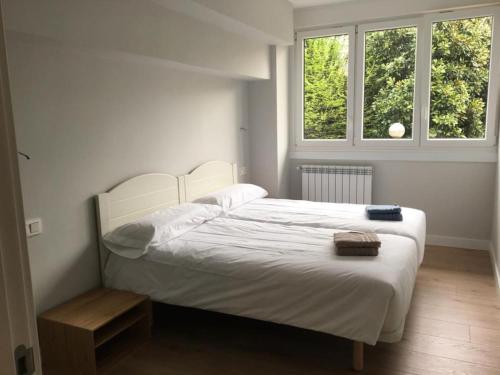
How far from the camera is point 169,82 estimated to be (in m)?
3.57

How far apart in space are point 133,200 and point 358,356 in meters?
1.87

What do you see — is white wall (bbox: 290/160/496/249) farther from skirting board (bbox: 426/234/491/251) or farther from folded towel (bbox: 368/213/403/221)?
folded towel (bbox: 368/213/403/221)

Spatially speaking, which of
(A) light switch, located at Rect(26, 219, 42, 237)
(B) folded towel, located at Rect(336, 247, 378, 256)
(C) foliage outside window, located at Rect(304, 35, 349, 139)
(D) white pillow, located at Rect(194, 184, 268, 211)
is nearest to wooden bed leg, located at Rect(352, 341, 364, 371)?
(B) folded towel, located at Rect(336, 247, 378, 256)

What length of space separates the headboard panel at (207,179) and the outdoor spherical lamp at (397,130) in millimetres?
1764

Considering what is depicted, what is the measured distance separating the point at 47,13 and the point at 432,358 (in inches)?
114

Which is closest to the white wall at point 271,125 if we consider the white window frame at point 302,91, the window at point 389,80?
the white window frame at point 302,91

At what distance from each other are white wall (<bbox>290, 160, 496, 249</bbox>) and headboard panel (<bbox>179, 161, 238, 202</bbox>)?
1601mm

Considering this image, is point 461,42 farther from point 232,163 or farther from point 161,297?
point 161,297

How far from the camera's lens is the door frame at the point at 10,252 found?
71 centimetres

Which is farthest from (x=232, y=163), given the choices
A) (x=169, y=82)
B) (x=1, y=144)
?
(x=1, y=144)

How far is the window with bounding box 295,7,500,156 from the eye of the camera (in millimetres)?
4285

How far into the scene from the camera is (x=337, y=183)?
4.93 meters

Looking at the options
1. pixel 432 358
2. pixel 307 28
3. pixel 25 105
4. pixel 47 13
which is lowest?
pixel 432 358

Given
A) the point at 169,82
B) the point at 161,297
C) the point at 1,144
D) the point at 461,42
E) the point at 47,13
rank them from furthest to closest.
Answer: the point at 461,42, the point at 169,82, the point at 161,297, the point at 47,13, the point at 1,144
